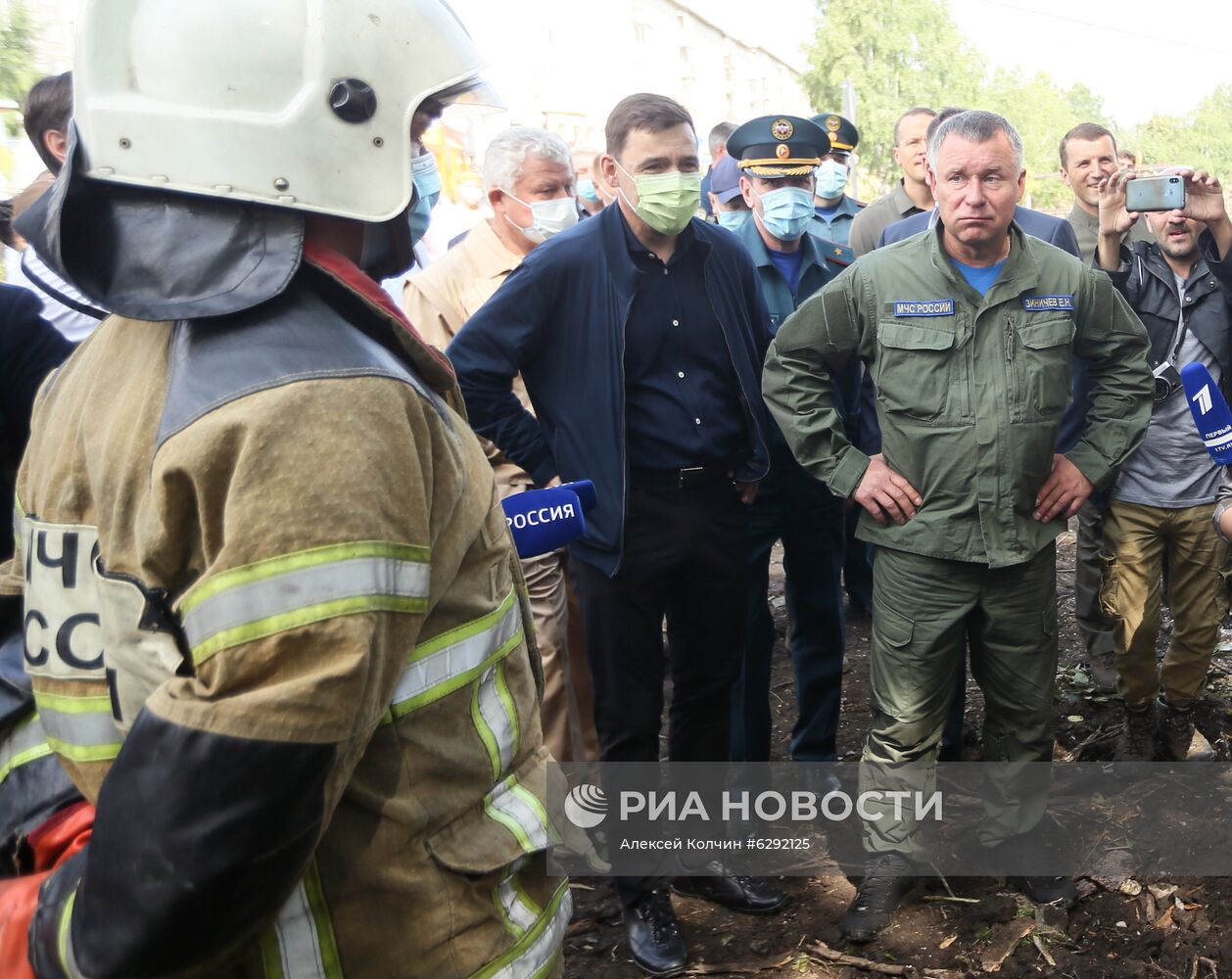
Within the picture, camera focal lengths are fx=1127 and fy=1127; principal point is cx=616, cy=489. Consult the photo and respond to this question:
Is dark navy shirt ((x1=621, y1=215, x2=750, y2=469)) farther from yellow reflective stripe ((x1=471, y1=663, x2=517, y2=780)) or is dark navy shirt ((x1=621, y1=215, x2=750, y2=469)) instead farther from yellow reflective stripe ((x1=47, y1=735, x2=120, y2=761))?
yellow reflective stripe ((x1=47, y1=735, x2=120, y2=761))

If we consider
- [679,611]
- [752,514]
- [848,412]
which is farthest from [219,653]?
[848,412]

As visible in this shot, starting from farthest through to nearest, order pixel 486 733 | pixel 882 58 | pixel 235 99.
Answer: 1. pixel 882 58
2. pixel 486 733
3. pixel 235 99

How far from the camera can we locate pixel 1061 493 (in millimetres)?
3174

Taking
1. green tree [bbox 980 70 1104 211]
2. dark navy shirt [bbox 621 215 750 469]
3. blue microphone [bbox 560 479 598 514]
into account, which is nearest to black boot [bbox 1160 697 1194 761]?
dark navy shirt [bbox 621 215 750 469]

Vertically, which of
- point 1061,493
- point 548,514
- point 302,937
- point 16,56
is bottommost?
point 1061,493

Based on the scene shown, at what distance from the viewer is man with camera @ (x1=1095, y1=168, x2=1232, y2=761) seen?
150 inches

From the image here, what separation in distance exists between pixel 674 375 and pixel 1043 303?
1042 millimetres

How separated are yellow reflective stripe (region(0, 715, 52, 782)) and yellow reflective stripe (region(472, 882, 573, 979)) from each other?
0.56m

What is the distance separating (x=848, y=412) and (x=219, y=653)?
3273 millimetres

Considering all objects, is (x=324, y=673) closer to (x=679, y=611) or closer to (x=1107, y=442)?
(x=679, y=611)

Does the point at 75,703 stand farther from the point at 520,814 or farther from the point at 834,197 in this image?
the point at 834,197

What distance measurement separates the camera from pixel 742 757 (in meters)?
3.83

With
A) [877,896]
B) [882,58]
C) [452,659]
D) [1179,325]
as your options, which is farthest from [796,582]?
[882,58]

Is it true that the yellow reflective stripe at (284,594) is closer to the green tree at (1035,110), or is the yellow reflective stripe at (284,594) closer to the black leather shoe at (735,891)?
the black leather shoe at (735,891)
